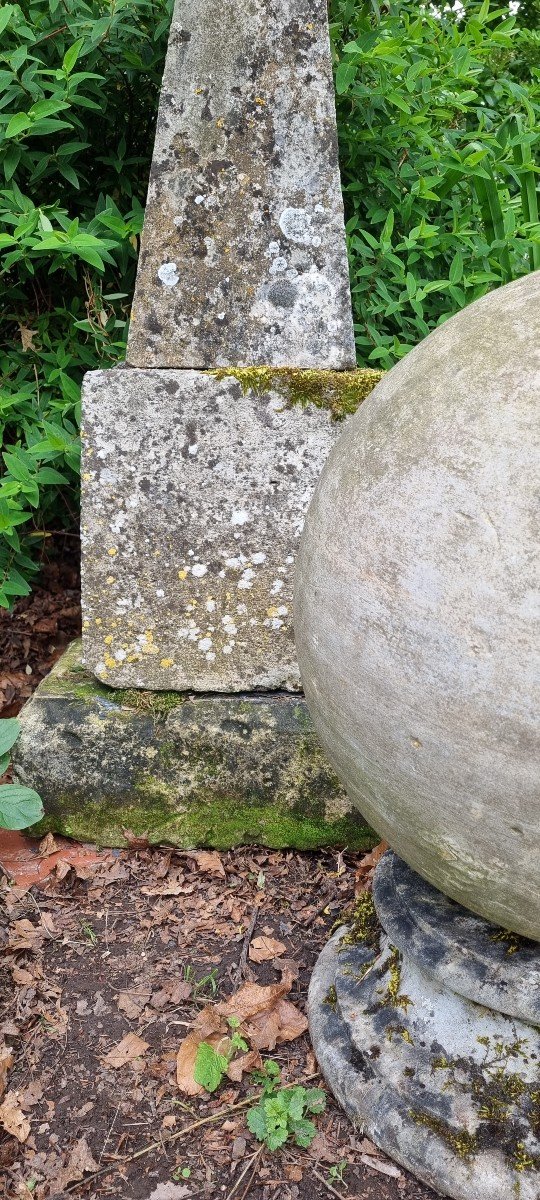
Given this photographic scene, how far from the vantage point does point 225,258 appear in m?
2.92

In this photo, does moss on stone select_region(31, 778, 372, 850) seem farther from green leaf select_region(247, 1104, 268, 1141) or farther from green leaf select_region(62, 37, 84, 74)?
green leaf select_region(62, 37, 84, 74)

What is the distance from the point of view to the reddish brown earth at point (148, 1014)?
208 cm

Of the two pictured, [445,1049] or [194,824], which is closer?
[445,1049]

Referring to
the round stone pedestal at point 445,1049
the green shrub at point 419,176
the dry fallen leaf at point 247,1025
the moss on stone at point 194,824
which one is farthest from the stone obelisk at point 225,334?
the round stone pedestal at point 445,1049

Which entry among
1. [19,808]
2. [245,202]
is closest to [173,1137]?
[19,808]

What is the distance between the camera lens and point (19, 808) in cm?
242

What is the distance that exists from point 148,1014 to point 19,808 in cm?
67

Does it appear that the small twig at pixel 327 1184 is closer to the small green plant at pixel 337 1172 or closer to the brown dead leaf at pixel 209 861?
the small green plant at pixel 337 1172

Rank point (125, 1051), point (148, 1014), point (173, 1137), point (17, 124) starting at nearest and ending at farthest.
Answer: point (173, 1137) → point (125, 1051) → point (148, 1014) → point (17, 124)

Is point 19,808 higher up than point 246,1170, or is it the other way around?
point 19,808

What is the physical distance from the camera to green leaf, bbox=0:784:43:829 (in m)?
2.41

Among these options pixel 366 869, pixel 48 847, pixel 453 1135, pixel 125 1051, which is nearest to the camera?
pixel 453 1135

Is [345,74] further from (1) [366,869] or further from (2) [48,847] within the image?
(2) [48,847]

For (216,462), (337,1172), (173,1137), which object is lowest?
(173,1137)
